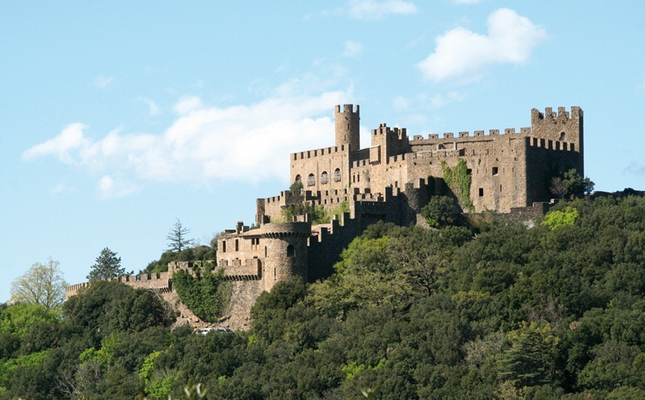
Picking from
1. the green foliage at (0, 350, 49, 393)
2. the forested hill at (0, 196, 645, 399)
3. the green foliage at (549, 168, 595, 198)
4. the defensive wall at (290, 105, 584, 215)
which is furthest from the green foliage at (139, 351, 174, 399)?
the green foliage at (549, 168, 595, 198)

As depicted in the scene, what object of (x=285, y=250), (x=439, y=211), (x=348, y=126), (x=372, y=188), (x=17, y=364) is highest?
(x=348, y=126)

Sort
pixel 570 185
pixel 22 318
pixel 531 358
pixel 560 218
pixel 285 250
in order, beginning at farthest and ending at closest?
pixel 22 318
pixel 570 185
pixel 560 218
pixel 285 250
pixel 531 358

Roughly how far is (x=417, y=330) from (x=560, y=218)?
40.7 feet

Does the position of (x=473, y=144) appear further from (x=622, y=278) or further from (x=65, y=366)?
(x=65, y=366)

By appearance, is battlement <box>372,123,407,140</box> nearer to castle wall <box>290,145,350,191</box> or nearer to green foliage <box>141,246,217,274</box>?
castle wall <box>290,145,350,191</box>

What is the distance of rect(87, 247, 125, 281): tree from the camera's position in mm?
84875

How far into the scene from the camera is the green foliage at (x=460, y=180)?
7025cm

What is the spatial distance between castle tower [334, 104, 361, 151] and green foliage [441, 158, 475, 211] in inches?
321

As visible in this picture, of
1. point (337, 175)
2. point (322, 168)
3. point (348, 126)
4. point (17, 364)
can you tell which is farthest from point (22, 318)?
point (348, 126)

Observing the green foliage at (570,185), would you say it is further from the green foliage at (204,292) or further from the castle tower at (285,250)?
the green foliage at (204,292)

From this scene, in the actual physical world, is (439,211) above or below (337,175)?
below

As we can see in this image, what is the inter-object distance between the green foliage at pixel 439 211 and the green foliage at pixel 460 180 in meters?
2.13

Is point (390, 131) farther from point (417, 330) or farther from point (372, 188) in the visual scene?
point (417, 330)

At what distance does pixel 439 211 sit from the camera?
67.6 meters
